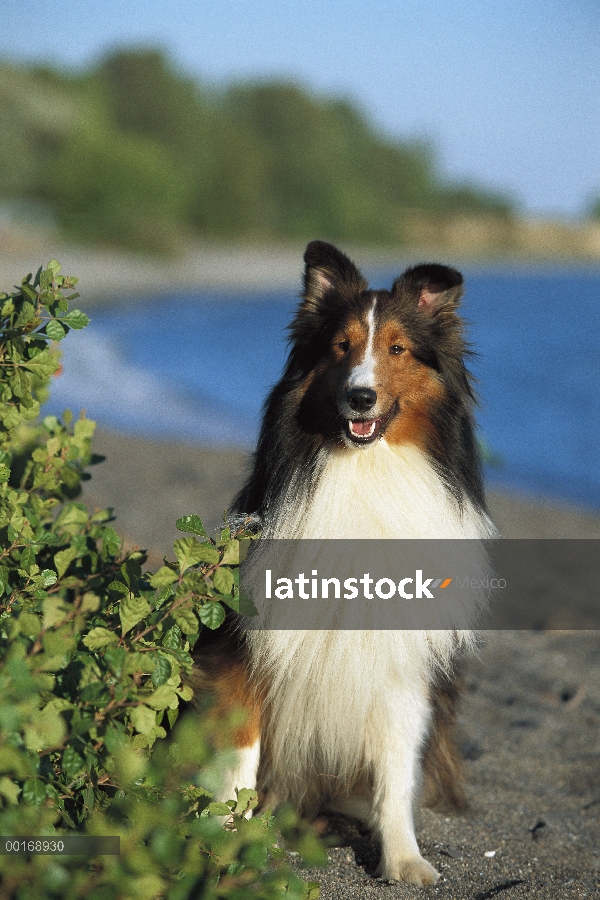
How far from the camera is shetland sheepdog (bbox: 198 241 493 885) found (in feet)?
9.81

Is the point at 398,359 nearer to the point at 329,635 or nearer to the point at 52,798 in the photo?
the point at 329,635

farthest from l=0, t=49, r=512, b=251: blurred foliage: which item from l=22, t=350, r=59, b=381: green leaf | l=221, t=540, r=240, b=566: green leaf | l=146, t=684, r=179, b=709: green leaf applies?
l=146, t=684, r=179, b=709: green leaf

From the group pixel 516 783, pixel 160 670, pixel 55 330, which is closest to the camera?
pixel 160 670

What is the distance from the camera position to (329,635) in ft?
9.78

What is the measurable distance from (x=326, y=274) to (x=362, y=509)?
84 centimetres

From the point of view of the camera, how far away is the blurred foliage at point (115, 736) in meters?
1.76

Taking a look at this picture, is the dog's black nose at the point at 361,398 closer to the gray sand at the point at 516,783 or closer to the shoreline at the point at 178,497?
the gray sand at the point at 516,783

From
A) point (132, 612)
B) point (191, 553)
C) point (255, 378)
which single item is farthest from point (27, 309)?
point (255, 378)

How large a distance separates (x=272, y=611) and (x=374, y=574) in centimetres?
34

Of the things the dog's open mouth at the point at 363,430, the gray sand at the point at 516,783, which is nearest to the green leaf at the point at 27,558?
the dog's open mouth at the point at 363,430

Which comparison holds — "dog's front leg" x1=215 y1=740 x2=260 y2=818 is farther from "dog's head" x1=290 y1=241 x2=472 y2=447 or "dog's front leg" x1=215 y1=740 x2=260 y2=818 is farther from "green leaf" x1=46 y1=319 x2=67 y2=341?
"green leaf" x1=46 y1=319 x2=67 y2=341

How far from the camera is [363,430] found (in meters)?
2.99

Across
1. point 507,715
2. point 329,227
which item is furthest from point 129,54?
point 507,715

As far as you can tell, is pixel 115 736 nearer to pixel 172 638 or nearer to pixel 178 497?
pixel 172 638
